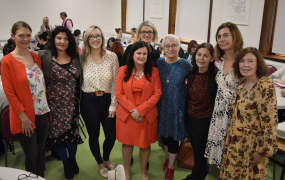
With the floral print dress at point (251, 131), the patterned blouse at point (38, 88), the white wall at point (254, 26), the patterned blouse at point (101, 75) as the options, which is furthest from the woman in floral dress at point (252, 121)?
the white wall at point (254, 26)

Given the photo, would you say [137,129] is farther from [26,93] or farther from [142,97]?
[26,93]

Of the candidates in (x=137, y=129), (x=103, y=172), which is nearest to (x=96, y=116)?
(x=137, y=129)

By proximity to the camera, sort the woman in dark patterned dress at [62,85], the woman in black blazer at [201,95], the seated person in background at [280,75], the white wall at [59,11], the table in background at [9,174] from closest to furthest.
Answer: the table in background at [9,174] → the woman in black blazer at [201,95] → the woman in dark patterned dress at [62,85] → the seated person in background at [280,75] → the white wall at [59,11]

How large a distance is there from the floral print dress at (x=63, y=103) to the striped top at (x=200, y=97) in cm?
117

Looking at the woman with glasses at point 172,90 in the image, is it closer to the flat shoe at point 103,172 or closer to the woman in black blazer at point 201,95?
the woman in black blazer at point 201,95

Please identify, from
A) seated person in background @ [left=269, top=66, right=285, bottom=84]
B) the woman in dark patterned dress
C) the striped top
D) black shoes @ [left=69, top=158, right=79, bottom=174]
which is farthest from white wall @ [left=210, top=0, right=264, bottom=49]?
black shoes @ [left=69, top=158, right=79, bottom=174]

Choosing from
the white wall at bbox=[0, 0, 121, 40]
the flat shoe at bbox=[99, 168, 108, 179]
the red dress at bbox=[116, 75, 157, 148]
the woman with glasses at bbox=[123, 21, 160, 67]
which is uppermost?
the white wall at bbox=[0, 0, 121, 40]

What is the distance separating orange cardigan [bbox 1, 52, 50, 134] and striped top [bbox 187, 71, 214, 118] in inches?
57.7

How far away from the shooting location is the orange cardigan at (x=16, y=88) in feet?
6.04

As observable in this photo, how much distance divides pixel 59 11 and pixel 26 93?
893cm

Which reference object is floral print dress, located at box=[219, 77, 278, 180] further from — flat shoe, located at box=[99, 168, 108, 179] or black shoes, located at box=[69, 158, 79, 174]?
black shoes, located at box=[69, 158, 79, 174]

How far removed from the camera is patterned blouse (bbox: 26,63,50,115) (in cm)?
194

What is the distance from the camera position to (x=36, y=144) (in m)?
2.07

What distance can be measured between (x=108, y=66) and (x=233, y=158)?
1.48 meters
